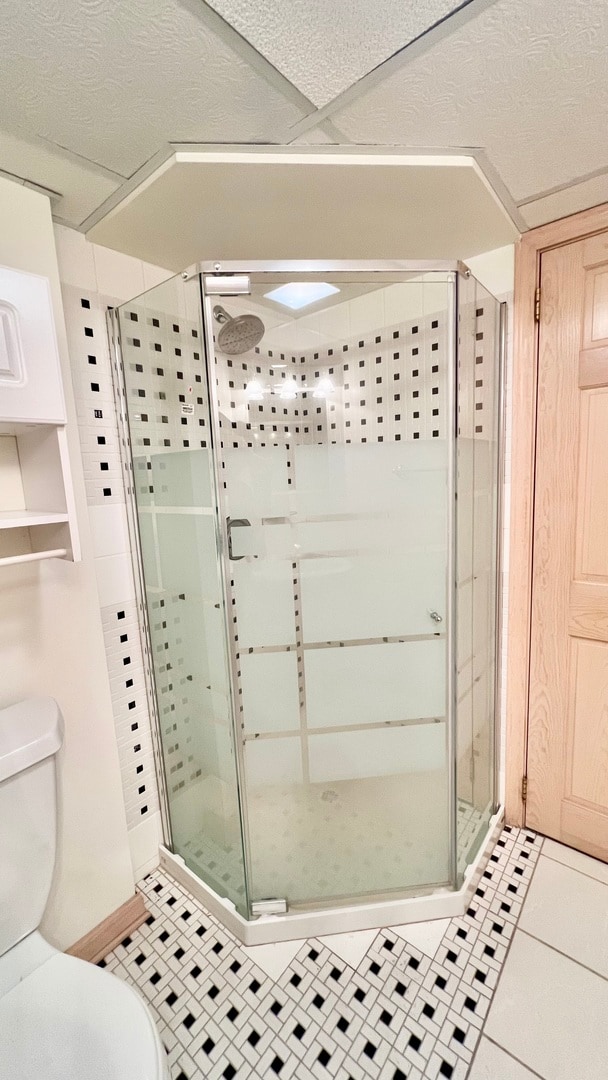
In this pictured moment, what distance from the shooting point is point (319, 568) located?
1706mm

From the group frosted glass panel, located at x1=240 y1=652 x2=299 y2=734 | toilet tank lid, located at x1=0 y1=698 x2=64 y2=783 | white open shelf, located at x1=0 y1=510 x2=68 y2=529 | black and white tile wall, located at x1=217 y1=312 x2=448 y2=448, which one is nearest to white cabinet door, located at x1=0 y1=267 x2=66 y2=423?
white open shelf, located at x1=0 y1=510 x2=68 y2=529

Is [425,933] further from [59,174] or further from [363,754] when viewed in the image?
[59,174]

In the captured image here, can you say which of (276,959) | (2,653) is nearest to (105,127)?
(2,653)

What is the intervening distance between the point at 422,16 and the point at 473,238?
788 millimetres

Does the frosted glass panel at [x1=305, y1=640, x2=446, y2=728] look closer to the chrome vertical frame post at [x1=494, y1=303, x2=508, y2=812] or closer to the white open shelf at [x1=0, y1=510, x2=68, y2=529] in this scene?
the chrome vertical frame post at [x1=494, y1=303, x2=508, y2=812]

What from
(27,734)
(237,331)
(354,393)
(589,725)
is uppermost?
(237,331)

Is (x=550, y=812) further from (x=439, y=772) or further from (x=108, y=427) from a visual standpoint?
(x=108, y=427)

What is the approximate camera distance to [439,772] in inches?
62.9

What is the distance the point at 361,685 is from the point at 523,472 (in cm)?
100

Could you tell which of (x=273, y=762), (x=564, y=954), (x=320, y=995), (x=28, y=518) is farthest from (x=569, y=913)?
(x=28, y=518)

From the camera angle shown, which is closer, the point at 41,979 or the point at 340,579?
the point at 41,979

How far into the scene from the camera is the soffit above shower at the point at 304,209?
101 cm

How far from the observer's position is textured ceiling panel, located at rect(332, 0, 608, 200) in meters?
0.73

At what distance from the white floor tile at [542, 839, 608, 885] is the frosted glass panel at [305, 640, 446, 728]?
67cm
